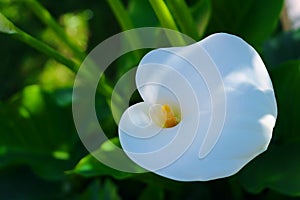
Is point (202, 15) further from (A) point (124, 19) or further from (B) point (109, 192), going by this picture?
(B) point (109, 192)

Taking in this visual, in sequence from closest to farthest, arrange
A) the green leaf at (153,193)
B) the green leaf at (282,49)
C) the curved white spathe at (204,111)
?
the curved white spathe at (204,111)
the green leaf at (153,193)
the green leaf at (282,49)

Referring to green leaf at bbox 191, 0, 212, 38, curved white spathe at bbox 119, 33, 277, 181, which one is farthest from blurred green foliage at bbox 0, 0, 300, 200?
curved white spathe at bbox 119, 33, 277, 181

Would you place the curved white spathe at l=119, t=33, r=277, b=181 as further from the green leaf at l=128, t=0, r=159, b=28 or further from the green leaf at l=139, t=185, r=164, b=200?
the green leaf at l=128, t=0, r=159, b=28

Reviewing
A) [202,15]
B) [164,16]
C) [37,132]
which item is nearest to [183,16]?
[164,16]

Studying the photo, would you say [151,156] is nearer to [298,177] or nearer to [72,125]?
[298,177]

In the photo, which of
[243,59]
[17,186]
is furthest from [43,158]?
[243,59]

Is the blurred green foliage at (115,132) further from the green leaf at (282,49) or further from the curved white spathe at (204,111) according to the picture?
the curved white spathe at (204,111)

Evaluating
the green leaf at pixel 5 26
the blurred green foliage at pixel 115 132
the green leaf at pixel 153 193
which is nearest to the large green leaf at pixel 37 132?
the blurred green foliage at pixel 115 132
